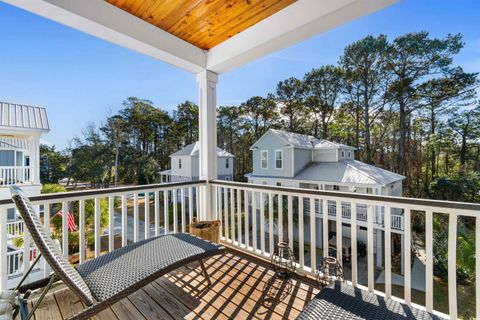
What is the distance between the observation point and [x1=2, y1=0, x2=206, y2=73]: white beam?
203 cm

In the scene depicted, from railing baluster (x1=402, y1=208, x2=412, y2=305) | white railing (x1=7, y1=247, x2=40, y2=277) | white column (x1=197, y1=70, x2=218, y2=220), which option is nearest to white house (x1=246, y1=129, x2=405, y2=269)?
white column (x1=197, y1=70, x2=218, y2=220)

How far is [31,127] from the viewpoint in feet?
9.11

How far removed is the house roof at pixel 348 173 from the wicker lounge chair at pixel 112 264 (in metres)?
2.46

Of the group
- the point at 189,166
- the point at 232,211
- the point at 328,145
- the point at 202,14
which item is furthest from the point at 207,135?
the point at 328,145

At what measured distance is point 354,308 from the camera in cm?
124

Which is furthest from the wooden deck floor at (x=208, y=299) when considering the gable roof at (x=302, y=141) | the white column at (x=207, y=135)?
the gable roof at (x=302, y=141)

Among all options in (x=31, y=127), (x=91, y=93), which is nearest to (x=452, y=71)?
(x=31, y=127)

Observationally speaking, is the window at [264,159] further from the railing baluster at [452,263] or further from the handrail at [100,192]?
the railing baluster at [452,263]

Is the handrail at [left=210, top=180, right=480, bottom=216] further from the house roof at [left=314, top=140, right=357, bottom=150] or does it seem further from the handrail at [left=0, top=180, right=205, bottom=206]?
the house roof at [left=314, top=140, right=357, bottom=150]

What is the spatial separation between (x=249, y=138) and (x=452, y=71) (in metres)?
3.43

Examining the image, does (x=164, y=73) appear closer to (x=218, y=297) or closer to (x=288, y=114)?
(x=288, y=114)

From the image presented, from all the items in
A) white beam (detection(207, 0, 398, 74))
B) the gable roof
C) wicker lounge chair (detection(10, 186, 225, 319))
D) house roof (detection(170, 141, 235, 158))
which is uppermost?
white beam (detection(207, 0, 398, 74))

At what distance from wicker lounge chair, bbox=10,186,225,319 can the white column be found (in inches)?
43.2

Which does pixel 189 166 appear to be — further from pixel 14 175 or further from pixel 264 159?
pixel 14 175
